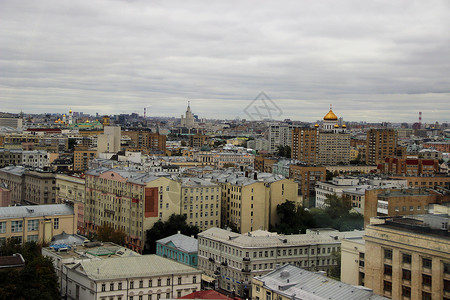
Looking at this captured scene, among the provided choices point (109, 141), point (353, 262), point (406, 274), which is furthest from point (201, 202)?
point (109, 141)

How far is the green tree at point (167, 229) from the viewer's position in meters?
54.7

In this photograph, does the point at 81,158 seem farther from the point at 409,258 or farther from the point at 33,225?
the point at 409,258

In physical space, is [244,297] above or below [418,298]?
below

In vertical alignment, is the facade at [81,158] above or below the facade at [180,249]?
above

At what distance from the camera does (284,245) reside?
43.7 metres

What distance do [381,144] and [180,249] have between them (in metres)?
83.0

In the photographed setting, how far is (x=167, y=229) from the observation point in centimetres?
5544

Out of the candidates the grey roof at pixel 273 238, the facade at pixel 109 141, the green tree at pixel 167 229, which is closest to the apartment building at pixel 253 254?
the grey roof at pixel 273 238

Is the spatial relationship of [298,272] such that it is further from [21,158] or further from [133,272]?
[21,158]

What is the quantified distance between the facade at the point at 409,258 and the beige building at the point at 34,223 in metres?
23.0

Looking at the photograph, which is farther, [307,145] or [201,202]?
[307,145]

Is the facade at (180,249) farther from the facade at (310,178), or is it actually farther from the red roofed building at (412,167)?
the red roofed building at (412,167)

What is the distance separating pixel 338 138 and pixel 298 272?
4155 inches

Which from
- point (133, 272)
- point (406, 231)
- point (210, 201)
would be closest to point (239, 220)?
point (210, 201)
